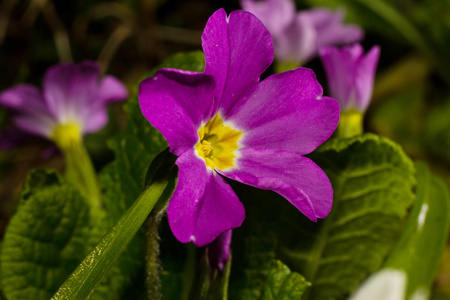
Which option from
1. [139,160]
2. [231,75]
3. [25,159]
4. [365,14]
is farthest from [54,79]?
[365,14]

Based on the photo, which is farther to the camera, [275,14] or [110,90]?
[275,14]

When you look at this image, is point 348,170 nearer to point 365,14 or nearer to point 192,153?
point 192,153

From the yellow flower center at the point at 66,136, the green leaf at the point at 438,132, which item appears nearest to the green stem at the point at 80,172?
the yellow flower center at the point at 66,136

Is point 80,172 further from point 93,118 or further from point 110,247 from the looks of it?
point 110,247

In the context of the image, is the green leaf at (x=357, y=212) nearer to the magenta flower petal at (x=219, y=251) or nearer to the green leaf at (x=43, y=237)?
the magenta flower petal at (x=219, y=251)

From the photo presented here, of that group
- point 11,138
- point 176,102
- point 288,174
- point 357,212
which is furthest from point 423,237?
point 11,138
